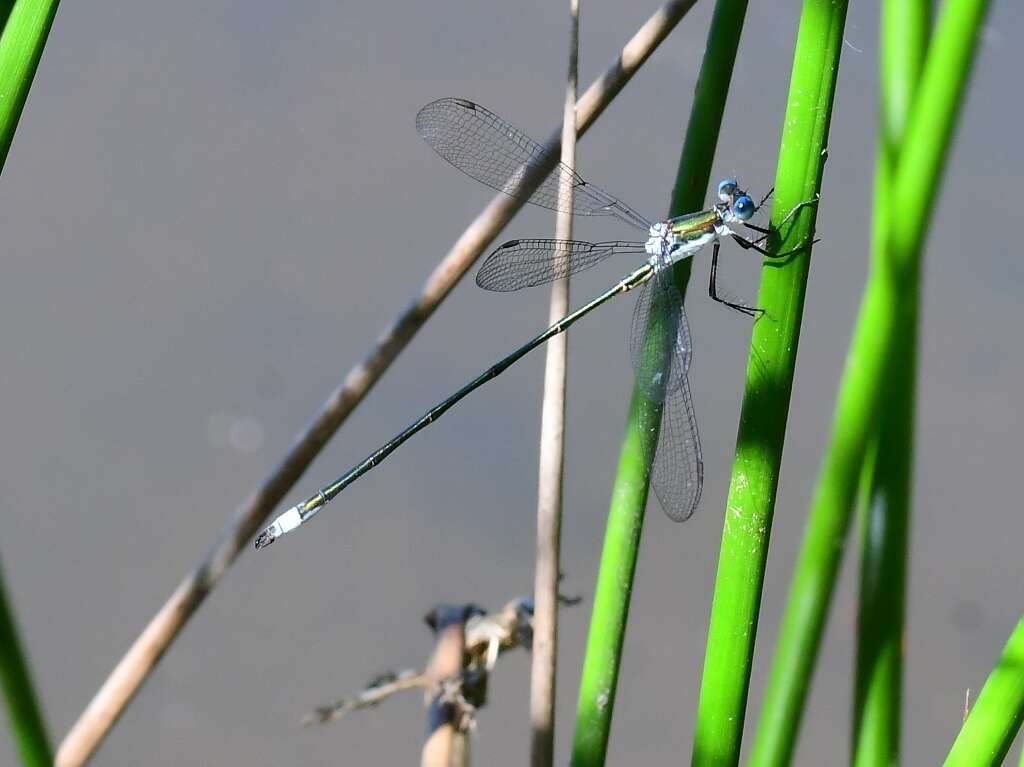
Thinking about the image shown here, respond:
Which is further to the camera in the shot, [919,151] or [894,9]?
[894,9]

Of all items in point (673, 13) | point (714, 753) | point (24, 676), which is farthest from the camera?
point (673, 13)

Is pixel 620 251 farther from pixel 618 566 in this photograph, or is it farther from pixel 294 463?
pixel 618 566

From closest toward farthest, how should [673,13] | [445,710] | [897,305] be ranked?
1. [897,305]
2. [673,13]
3. [445,710]

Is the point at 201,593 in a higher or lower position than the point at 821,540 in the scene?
lower

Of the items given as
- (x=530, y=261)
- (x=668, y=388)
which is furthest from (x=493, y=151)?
(x=668, y=388)

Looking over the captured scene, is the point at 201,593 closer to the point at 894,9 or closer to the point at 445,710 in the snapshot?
the point at 445,710

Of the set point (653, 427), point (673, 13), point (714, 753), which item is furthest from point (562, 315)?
point (714, 753)
